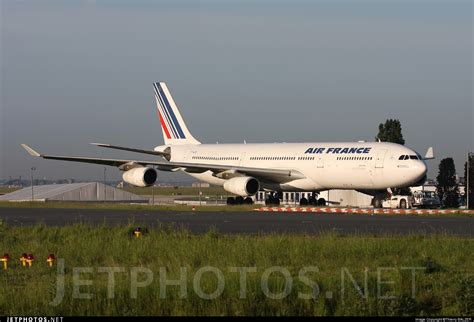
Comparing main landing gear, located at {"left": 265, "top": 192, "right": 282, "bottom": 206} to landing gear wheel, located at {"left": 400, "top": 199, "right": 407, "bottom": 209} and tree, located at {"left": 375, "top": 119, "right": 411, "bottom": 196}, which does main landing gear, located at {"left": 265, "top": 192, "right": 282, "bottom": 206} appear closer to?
landing gear wheel, located at {"left": 400, "top": 199, "right": 407, "bottom": 209}

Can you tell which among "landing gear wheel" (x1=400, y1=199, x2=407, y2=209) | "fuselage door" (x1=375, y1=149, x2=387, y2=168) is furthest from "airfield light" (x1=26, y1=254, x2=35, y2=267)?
"landing gear wheel" (x1=400, y1=199, x2=407, y2=209)

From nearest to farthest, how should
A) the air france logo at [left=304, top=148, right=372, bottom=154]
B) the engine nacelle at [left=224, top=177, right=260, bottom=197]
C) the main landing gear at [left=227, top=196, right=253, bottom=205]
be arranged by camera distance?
1. the air france logo at [left=304, top=148, right=372, bottom=154]
2. the engine nacelle at [left=224, top=177, right=260, bottom=197]
3. the main landing gear at [left=227, top=196, right=253, bottom=205]

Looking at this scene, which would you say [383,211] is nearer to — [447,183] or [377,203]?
[377,203]

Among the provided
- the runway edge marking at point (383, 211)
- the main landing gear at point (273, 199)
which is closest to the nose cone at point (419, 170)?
the runway edge marking at point (383, 211)

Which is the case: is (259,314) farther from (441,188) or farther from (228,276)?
(441,188)

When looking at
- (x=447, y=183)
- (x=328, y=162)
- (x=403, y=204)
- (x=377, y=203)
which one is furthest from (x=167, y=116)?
(x=447, y=183)

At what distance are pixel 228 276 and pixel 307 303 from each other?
2.12 metres

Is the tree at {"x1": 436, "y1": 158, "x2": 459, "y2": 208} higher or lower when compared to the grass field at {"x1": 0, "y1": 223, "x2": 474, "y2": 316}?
higher

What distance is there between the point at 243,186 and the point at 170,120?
565 inches

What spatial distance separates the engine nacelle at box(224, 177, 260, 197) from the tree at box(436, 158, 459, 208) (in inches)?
917

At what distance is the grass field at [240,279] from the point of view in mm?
12383

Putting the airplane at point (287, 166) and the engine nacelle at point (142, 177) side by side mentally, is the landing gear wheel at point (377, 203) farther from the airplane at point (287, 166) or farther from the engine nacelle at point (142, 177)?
the engine nacelle at point (142, 177)

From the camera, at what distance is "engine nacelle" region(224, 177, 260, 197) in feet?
164

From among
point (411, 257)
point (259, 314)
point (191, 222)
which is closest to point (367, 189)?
point (191, 222)
